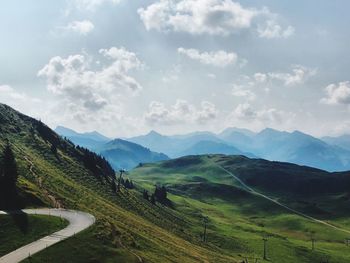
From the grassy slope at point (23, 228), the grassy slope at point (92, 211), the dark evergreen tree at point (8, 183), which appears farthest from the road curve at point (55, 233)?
the dark evergreen tree at point (8, 183)

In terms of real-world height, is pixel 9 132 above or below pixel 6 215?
above

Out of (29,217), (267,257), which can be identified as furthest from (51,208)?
(267,257)

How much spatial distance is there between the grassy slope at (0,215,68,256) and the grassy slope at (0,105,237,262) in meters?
5.81

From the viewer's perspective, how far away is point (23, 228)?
7462 centimetres

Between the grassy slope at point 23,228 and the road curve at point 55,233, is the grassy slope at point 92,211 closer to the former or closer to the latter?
the road curve at point 55,233

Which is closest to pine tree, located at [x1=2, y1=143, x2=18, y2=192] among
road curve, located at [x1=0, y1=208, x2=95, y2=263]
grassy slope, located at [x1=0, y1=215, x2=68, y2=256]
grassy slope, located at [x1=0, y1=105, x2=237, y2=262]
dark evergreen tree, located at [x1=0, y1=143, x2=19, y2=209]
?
dark evergreen tree, located at [x1=0, y1=143, x2=19, y2=209]

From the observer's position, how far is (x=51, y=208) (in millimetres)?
94062

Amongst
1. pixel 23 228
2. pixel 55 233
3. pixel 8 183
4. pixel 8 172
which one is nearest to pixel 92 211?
pixel 8 183

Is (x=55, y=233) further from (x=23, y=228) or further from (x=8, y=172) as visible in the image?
(x=8, y=172)

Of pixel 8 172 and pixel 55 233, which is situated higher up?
pixel 8 172

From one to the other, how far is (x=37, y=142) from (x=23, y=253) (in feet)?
419

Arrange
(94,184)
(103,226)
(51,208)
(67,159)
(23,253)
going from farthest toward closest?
(67,159) → (94,184) → (51,208) → (103,226) → (23,253)

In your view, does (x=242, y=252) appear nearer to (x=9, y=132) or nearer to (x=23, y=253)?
(x=9, y=132)

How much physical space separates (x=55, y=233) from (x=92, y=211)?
31.7 metres
